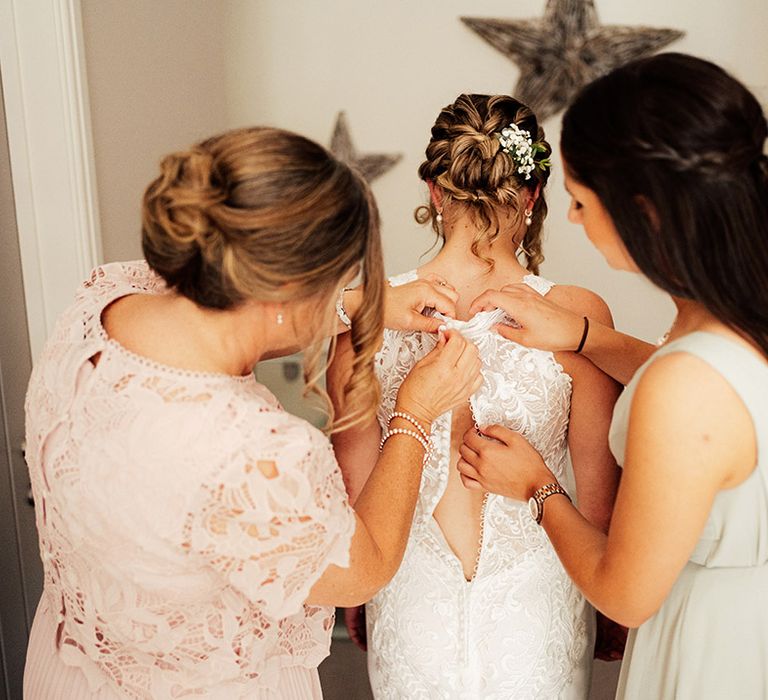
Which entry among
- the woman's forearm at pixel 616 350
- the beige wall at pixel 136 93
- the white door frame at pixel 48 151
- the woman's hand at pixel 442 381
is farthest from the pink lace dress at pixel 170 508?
the beige wall at pixel 136 93

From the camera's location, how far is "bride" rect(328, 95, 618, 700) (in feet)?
4.48

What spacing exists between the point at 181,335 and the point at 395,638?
801 mm

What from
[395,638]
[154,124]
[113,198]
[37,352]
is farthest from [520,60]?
[395,638]

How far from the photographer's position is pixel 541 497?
1.21m

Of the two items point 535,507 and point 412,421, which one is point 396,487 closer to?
point 412,421

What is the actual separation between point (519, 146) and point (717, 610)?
0.79 m

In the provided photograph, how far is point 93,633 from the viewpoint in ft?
3.48

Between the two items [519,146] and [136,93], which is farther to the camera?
[136,93]

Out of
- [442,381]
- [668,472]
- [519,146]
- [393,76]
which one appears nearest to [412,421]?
[442,381]

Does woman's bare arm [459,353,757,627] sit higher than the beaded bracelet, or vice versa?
woman's bare arm [459,353,757,627]

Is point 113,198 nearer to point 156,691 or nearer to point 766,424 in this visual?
point 156,691

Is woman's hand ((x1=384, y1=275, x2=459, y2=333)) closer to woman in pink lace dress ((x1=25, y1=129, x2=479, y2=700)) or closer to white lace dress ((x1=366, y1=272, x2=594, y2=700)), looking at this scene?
white lace dress ((x1=366, y1=272, x2=594, y2=700))

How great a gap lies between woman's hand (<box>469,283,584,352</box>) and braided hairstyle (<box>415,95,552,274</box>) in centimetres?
9

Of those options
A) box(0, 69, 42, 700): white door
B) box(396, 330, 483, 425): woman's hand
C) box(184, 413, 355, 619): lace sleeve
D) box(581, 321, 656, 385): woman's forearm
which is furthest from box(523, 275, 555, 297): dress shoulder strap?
box(0, 69, 42, 700): white door
